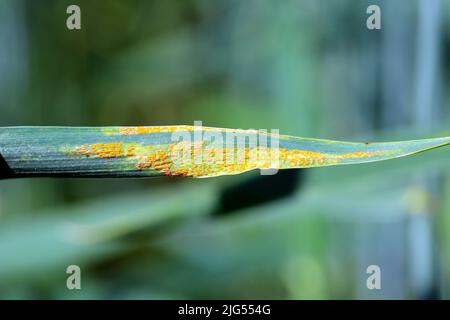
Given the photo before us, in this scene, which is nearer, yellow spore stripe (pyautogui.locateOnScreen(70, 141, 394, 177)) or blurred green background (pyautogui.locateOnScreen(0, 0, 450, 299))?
yellow spore stripe (pyautogui.locateOnScreen(70, 141, 394, 177))

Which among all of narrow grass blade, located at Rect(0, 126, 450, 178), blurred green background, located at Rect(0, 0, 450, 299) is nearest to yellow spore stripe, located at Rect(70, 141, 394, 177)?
narrow grass blade, located at Rect(0, 126, 450, 178)

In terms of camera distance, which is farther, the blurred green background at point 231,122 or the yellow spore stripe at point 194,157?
the blurred green background at point 231,122

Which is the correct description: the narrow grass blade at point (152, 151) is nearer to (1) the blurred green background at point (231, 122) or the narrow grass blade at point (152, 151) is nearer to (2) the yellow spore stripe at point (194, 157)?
(2) the yellow spore stripe at point (194, 157)

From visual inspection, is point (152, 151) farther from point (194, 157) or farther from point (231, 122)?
point (231, 122)

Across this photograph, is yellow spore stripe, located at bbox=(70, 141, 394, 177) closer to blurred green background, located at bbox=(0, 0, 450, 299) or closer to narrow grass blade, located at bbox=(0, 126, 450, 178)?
narrow grass blade, located at bbox=(0, 126, 450, 178)

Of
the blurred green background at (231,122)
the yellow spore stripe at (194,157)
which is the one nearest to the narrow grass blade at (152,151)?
the yellow spore stripe at (194,157)

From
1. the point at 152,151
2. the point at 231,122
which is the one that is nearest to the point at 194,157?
the point at 152,151

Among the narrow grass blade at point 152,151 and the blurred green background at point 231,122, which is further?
the blurred green background at point 231,122
